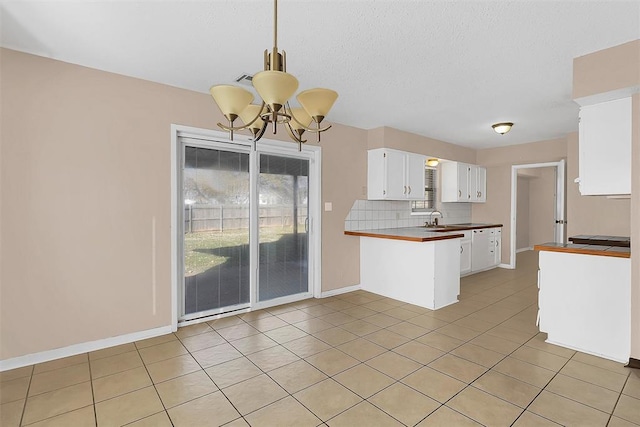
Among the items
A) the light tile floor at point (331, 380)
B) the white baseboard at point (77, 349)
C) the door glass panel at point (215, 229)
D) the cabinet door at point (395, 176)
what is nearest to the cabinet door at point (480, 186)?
the cabinet door at point (395, 176)

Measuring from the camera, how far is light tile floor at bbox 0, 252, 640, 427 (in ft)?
6.20

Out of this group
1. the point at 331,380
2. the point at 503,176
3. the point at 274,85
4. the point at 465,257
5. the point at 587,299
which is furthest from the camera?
the point at 503,176

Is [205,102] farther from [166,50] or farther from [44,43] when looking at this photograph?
[44,43]

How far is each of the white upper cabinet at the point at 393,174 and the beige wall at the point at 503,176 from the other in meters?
2.07

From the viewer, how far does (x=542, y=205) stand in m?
8.79

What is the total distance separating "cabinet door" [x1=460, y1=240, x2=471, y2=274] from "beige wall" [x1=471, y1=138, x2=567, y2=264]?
1324 mm

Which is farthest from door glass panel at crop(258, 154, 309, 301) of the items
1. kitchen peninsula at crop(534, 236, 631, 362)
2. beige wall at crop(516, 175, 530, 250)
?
beige wall at crop(516, 175, 530, 250)

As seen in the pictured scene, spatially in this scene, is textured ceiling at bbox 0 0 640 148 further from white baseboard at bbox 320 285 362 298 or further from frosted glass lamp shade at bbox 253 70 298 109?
white baseboard at bbox 320 285 362 298

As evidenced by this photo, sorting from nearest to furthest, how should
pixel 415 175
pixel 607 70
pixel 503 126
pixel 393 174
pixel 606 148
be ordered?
pixel 607 70 → pixel 606 148 → pixel 503 126 → pixel 393 174 → pixel 415 175

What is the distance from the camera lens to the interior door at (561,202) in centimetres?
571

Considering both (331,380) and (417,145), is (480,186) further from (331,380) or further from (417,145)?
(331,380)

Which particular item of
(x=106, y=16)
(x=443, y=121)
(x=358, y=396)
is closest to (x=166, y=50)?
(x=106, y=16)

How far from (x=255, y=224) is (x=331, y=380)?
2.06 m

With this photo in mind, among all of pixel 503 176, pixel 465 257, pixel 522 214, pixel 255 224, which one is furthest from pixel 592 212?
pixel 255 224
